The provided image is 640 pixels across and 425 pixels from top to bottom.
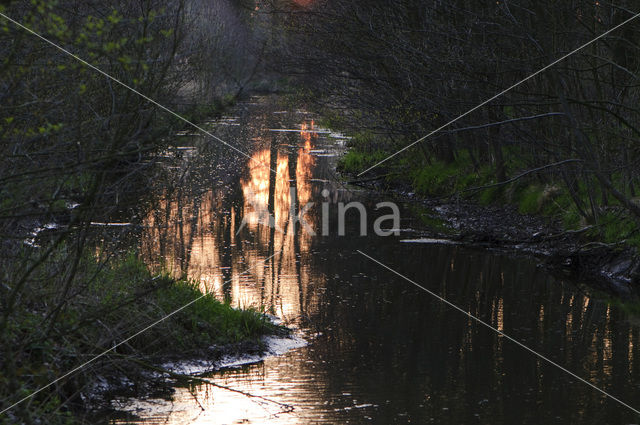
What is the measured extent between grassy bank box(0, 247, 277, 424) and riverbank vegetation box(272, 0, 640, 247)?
410 centimetres

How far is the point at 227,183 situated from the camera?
82.3ft

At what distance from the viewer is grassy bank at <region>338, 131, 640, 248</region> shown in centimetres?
1603

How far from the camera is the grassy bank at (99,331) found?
6781 mm

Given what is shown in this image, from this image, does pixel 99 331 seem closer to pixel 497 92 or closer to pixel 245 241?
pixel 497 92

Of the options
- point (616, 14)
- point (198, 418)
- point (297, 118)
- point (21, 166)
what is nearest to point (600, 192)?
point (616, 14)

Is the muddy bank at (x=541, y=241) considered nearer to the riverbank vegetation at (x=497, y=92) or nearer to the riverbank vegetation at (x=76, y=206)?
the riverbank vegetation at (x=497, y=92)

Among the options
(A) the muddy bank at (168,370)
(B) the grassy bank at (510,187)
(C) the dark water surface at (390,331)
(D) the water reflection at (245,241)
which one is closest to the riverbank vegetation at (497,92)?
(B) the grassy bank at (510,187)

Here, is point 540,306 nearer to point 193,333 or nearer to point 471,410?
point 471,410

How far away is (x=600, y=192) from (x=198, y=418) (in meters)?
12.2

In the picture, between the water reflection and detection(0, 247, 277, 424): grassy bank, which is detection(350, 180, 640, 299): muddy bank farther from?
detection(0, 247, 277, 424): grassy bank

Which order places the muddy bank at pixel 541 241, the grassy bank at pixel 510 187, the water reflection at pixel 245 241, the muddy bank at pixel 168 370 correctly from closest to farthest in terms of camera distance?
1. the muddy bank at pixel 168 370
2. the water reflection at pixel 245 241
3. the muddy bank at pixel 541 241
4. the grassy bank at pixel 510 187

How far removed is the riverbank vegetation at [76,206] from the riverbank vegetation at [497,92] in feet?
15.6

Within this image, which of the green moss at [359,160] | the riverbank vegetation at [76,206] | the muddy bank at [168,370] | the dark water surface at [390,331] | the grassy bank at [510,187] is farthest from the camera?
the green moss at [359,160]

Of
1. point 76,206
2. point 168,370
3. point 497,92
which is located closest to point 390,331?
point 168,370
